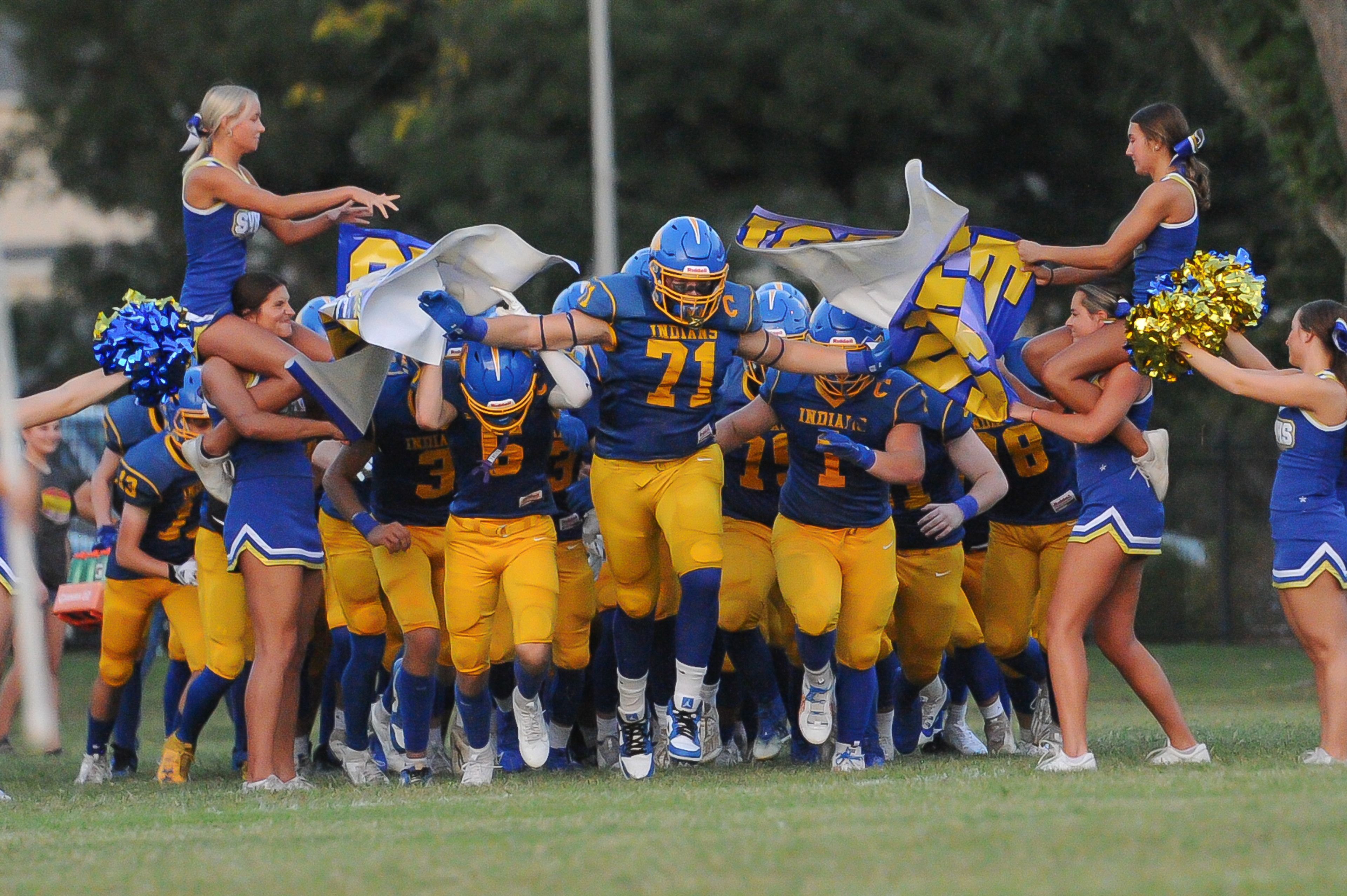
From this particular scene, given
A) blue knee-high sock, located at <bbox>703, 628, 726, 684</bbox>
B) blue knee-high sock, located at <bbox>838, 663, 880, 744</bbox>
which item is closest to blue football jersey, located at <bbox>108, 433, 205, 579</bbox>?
blue knee-high sock, located at <bbox>703, 628, 726, 684</bbox>

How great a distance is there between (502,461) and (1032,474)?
2741 millimetres

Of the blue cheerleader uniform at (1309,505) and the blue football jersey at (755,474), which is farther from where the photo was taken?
the blue football jersey at (755,474)

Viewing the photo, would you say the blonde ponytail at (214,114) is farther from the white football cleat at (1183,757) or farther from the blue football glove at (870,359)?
the white football cleat at (1183,757)

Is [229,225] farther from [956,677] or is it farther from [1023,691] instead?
[1023,691]

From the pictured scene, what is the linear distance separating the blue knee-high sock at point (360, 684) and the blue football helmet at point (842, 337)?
2395 millimetres

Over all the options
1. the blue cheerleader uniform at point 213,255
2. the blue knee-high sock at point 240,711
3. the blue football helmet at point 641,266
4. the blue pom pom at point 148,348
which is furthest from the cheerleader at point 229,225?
the blue knee-high sock at point 240,711

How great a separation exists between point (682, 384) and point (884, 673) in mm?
2002

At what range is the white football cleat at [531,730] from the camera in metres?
8.05

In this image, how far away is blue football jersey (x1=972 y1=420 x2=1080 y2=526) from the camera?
8992mm

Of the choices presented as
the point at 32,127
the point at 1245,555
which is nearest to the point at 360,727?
the point at 1245,555

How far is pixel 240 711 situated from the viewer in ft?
32.9

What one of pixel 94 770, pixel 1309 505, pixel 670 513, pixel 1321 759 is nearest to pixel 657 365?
→ pixel 670 513

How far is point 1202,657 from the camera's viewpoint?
56.0 ft

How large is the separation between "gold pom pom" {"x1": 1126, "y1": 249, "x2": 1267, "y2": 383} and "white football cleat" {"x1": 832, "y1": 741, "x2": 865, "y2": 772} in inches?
80.8
